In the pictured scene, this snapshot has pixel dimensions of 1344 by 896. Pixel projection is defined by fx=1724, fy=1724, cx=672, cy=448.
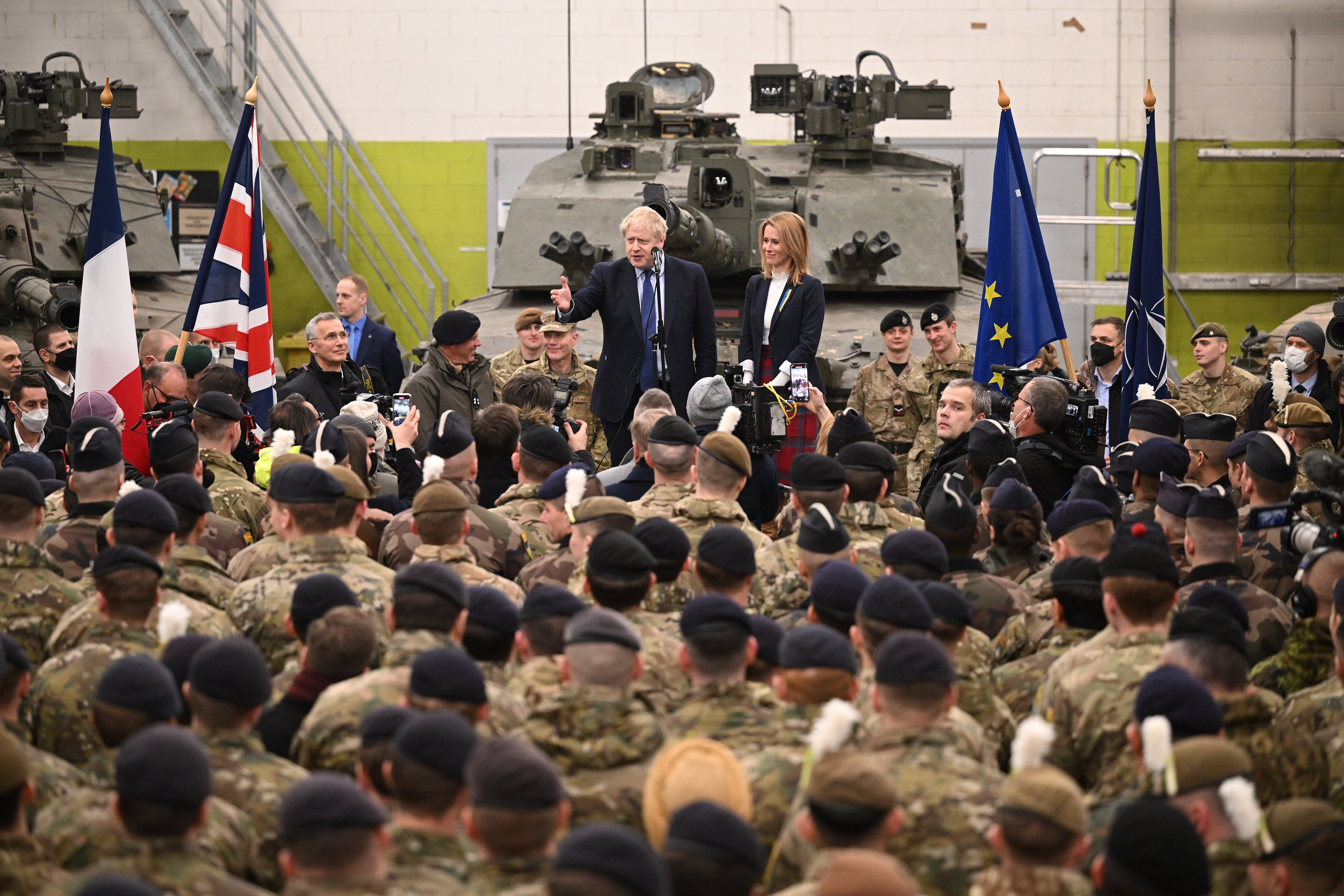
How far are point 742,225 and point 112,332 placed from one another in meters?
3.97

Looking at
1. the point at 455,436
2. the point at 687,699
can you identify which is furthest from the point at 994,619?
the point at 455,436

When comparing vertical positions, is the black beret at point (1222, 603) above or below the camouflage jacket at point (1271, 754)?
above

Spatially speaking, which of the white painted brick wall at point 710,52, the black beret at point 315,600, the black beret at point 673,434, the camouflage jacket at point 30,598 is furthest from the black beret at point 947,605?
the white painted brick wall at point 710,52

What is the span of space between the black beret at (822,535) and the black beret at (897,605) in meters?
1.15

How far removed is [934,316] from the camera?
10430 millimetres

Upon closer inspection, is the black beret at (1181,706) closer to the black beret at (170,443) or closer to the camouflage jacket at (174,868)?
the camouflage jacket at (174,868)

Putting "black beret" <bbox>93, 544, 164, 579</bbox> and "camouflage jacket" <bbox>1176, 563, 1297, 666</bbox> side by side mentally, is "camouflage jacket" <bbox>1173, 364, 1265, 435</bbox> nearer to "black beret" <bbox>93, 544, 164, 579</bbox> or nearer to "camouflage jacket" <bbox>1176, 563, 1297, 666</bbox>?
"camouflage jacket" <bbox>1176, 563, 1297, 666</bbox>

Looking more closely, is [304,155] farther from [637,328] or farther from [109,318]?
[637,328]

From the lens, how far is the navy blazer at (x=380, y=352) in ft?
36.8

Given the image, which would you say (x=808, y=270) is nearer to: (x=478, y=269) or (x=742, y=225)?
(x=742, y=225)

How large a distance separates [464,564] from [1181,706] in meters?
2.70

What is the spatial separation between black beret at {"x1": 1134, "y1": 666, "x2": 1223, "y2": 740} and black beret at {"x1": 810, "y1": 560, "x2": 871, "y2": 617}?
1176 mm

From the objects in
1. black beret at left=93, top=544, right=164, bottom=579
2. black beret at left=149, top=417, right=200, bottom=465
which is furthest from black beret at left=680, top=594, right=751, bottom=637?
black beret at left=149, top=417, right=200, bottom=465

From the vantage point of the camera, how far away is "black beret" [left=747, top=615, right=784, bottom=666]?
499 centimetres
